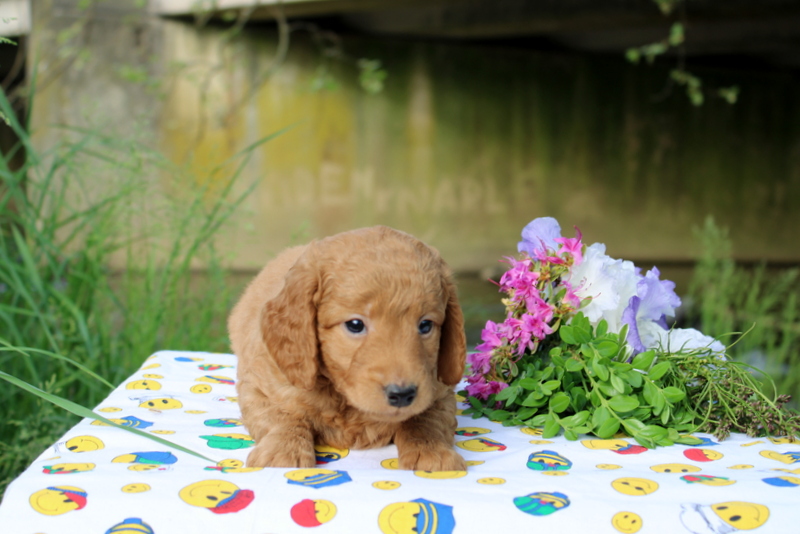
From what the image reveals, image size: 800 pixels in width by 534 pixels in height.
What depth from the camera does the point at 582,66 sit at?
400 inches

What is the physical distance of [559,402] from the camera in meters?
2.04

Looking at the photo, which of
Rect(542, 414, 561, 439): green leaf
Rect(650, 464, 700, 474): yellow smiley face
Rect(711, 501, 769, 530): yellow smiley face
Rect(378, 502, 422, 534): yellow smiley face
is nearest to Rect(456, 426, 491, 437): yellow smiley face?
Rect(542, 414, 561, 439): green leaf

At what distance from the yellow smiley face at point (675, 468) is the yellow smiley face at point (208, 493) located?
3.27 feet

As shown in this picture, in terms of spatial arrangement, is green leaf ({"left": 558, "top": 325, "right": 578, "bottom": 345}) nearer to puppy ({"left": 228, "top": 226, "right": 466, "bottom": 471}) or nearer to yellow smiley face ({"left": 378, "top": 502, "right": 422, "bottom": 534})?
puppy ({"left": 228, "top": 226, "right": 466, "bottom": 471})

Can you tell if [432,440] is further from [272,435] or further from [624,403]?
[624,403]

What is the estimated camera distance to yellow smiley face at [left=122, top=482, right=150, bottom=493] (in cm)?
149

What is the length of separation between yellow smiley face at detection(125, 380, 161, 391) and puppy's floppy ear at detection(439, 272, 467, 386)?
108 centimetres

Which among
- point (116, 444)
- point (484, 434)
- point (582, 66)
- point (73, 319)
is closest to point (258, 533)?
point (116, 444)

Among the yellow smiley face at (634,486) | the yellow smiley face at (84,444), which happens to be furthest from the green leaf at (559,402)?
the yellow smiley face at (84,444)

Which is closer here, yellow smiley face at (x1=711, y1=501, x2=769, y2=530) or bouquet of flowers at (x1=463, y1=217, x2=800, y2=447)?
yellow smiley face at (x1=711, y1=501, x2=769, y2=530)

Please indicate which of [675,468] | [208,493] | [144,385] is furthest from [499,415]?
[144,385]

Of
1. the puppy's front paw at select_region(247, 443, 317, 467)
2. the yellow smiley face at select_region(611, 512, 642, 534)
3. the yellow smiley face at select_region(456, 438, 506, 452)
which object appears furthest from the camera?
the yellow smiley face at select_region(456, 438, 506, 452)

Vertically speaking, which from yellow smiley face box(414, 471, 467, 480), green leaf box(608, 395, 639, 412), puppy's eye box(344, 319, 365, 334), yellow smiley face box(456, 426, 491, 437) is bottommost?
yellow smiley face box(456, 426, 491, 437)

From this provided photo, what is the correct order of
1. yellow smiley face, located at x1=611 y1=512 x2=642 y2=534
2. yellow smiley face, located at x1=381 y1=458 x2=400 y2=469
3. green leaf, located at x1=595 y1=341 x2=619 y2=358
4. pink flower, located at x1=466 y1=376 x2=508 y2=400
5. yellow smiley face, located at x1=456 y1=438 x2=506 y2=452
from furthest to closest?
pink flower, located at x1=466 y1=376 x2=508 y2=400 < green leaf, located at x1=595 y1=341 x2=619 y2=358 < yellow smiley face, located at x1=456 y1=438 x2=506 y2=452 < yellow smiley face, located at x1=381 y1=458 x2=400 y2=469 < yellow smiley face, located at x1=611 y1=512 x2=642 y2=534
